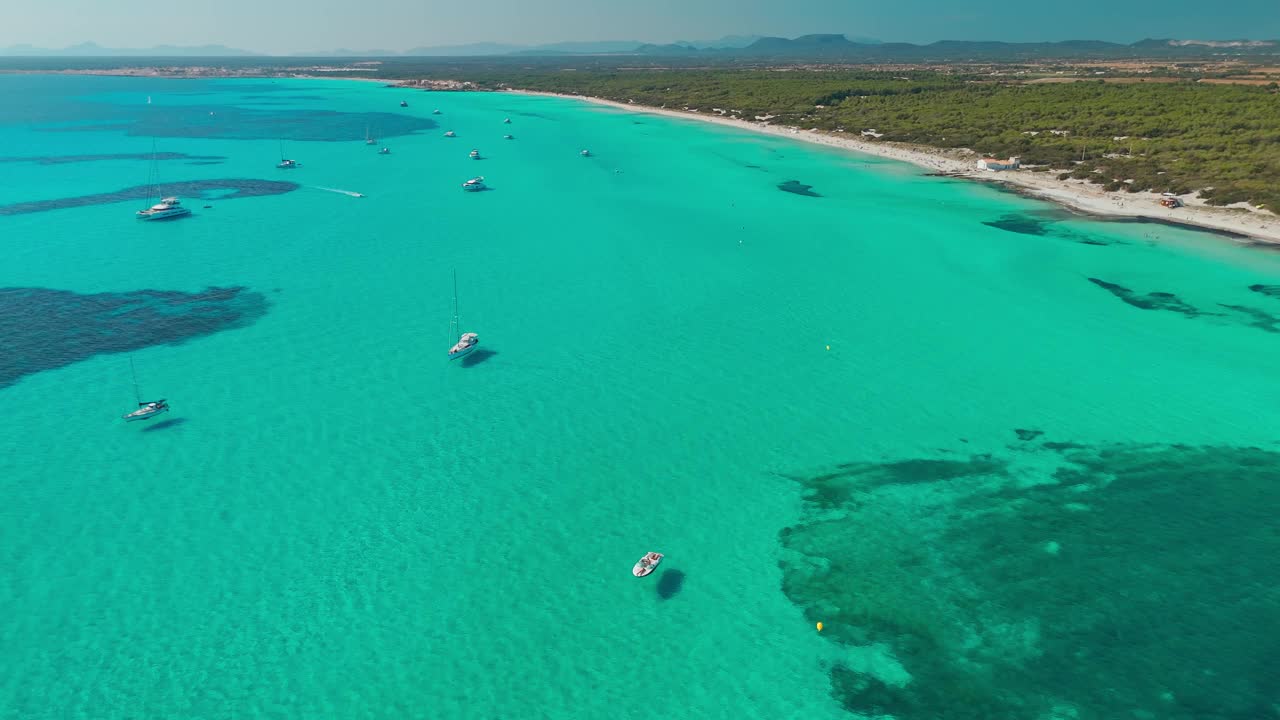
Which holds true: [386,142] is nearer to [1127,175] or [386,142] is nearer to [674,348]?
[674,348]

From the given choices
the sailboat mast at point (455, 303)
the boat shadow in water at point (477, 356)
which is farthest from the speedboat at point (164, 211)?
the boat shadow in water at point (477, 356)

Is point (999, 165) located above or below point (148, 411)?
above

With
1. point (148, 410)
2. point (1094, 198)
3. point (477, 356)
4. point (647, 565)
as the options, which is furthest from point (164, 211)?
point (1094, 198)

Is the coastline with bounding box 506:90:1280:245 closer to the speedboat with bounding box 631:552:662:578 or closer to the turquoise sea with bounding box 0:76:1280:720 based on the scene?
the turquoise sea with bounding box 0:76:1280:720

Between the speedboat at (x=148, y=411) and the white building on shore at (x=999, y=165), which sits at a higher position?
the white building on shore at (x=999, y=165)

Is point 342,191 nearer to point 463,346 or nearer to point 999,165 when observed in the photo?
point 463,346

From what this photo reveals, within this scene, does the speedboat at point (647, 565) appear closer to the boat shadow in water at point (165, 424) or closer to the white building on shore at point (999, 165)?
the boat shadow in water at point (165, 424)

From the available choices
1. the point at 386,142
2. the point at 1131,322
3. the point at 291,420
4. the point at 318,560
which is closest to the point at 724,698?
the point at 318,560
